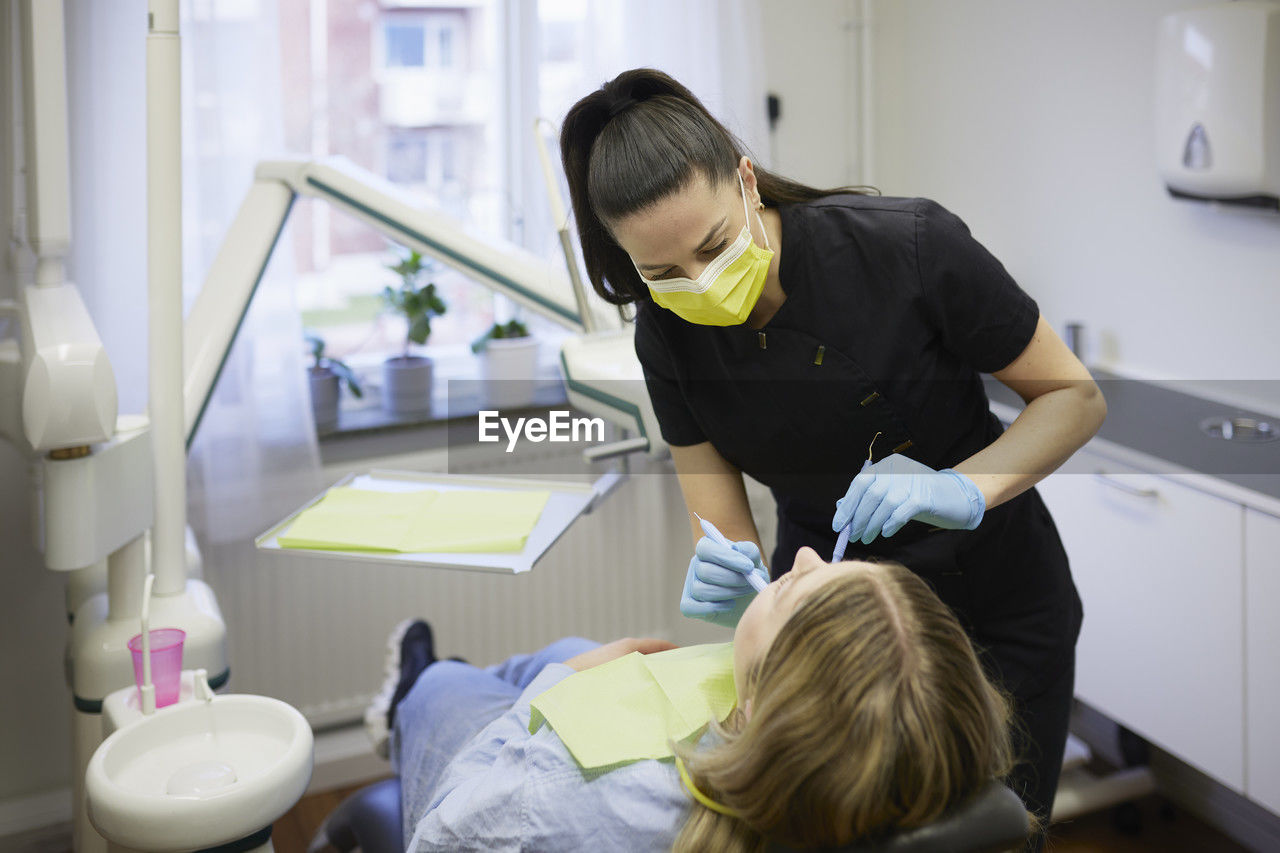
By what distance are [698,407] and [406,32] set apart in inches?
62.7

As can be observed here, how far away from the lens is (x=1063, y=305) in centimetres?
267

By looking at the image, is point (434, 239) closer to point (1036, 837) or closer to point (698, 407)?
point (698, 407)

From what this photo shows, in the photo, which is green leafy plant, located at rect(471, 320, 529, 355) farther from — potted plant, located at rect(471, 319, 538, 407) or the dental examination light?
the dental examination light

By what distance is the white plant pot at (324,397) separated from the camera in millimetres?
2518

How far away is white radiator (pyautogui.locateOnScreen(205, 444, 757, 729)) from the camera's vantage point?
8.14 ft

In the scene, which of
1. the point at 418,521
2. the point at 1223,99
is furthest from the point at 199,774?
the point at 1223,99

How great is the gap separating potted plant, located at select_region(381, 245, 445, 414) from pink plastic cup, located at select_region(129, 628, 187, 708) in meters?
1.18

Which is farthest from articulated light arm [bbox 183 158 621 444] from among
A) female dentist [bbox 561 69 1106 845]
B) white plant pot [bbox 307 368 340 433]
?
white plant pot [bbox 307 368 340 433]

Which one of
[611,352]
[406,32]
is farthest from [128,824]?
[406,32]

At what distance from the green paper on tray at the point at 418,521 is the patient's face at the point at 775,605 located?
0.50m

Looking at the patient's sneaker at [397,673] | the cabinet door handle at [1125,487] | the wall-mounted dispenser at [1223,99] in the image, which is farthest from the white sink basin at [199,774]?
the wall-mounted dispenser at [1223,99]

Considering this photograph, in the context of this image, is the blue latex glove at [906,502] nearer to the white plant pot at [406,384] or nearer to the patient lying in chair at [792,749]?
the patient lying in chair at [792,749]

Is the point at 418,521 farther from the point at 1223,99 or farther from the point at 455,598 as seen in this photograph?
the point at 1223,99

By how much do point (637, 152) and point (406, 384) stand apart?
153cm
